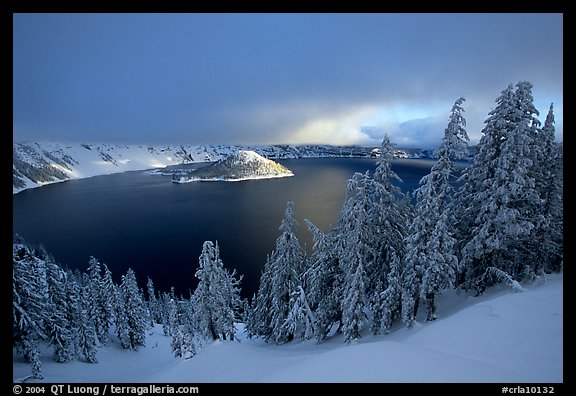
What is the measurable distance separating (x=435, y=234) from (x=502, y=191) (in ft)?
12.6

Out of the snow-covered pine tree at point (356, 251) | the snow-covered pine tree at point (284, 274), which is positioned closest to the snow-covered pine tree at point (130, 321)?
the snow-covered pine tree at point (284, 274)

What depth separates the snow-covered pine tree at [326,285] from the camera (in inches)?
666

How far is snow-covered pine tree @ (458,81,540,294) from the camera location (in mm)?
12203

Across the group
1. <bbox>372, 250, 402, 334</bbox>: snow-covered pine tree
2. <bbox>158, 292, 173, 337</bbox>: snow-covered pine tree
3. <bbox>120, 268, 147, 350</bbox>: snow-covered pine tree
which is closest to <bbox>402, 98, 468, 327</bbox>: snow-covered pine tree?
<bbox>372, 250, 402, 334</bbox>: snow-covered pine tree

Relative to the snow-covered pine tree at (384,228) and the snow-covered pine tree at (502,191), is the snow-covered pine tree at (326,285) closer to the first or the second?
the snow-covered pine tree at (384,228)

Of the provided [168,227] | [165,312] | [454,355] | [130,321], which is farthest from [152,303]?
[454,355]

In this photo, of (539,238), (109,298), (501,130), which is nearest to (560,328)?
(539,238)

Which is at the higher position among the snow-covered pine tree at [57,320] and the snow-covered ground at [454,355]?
the snow-covered ground at [454,355]

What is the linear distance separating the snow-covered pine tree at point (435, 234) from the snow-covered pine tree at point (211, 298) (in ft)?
45.5

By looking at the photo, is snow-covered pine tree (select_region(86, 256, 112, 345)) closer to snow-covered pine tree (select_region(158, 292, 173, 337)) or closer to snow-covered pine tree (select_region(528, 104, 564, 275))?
snow-covered pine tree (select_region(158, 292, 173, 337))

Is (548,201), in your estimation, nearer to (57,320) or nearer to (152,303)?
(57,320)

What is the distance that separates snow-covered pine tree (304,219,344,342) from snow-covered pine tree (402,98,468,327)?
4793 mm

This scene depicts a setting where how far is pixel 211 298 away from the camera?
20.1 meters

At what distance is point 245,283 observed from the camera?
2277 inches
